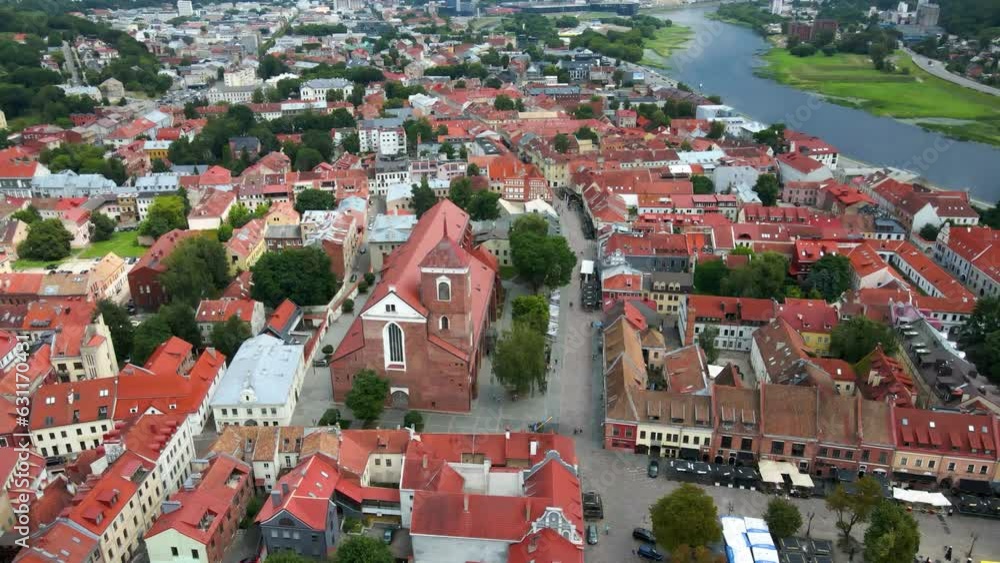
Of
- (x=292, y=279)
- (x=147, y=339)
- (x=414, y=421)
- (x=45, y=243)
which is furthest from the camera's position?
(x=45, y=243)

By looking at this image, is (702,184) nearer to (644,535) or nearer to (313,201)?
(313,201)

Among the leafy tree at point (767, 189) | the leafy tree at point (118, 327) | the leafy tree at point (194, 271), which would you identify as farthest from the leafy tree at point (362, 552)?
the leafy tree at point (767, 189)

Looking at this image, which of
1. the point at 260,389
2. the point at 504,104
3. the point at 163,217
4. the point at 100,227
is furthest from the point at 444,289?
the point at 504,104

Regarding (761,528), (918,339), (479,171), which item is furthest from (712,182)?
Result: (761,528)

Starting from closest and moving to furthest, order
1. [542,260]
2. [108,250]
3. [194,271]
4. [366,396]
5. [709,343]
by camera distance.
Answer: [366,396] < [709,343] < [194,271] < [542,260] < [108,250]

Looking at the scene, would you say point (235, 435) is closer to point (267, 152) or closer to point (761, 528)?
point (761, 528)

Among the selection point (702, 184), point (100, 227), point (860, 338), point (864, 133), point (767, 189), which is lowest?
point (864, 133)

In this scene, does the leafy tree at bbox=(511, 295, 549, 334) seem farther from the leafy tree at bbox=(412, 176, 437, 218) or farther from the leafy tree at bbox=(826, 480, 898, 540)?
the leafy tree at bbox=(412, 176, 437, 218)

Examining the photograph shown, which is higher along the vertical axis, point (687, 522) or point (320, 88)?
point (687, 522)
